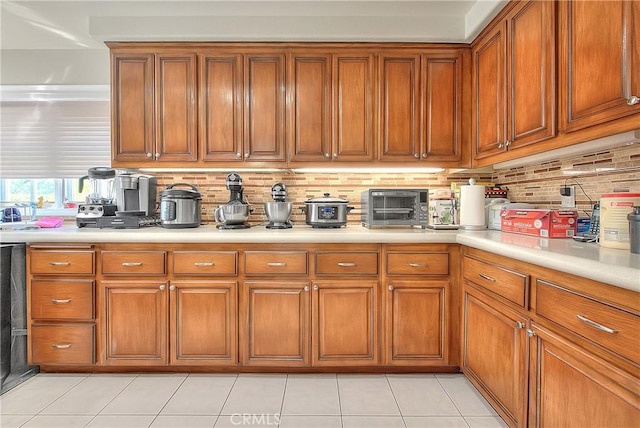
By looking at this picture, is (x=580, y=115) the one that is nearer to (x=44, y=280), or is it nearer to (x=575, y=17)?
(x=575, y=17)

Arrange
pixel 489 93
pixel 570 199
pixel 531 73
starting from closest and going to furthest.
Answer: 1. pixel 531 73
2. pixel 570 199
3. pixel 489 93

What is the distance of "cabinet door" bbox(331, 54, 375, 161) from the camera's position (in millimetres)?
2576

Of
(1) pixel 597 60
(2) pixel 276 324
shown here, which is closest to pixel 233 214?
(2) pixel 276 324

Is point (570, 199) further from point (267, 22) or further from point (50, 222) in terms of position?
point (50, 222)

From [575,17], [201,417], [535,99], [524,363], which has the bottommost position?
[201,417]

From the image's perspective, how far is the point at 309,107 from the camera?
2590 mm

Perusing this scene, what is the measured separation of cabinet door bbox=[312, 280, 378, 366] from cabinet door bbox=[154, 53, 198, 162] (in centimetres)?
141

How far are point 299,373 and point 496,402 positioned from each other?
1151mm

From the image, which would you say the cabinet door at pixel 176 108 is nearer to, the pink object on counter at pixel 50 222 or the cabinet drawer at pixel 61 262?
the cabinet drawer at pixel 61 262

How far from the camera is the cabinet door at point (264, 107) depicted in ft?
8.46

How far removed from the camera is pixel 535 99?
185 centimetres

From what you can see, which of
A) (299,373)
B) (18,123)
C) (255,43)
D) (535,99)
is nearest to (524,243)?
(535,99)

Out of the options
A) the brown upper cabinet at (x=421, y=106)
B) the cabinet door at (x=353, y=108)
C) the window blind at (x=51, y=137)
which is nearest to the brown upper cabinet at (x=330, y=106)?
the cabinet door at (x=353, y=108)

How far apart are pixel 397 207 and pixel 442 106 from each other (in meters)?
0.83
